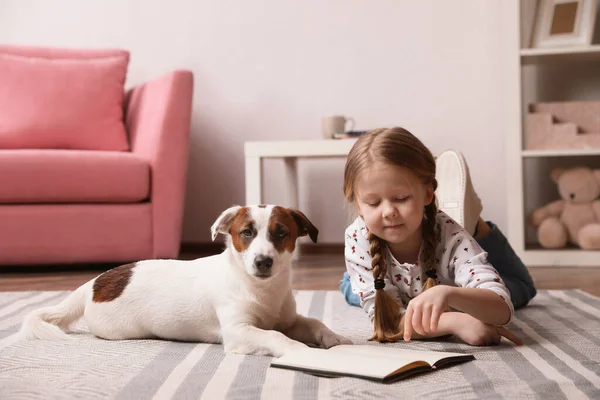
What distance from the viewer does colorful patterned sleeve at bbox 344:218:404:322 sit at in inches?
58.3

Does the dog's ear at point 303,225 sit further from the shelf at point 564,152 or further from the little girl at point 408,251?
the shelf at point 564,152

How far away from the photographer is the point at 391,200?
1.34 meters

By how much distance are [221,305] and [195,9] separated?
2.57m

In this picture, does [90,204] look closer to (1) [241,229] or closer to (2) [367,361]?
(1) [241,229]

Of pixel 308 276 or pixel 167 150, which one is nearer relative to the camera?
pixel 308 276

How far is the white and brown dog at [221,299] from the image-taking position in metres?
1.27

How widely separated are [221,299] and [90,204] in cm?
164

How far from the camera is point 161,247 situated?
285cm

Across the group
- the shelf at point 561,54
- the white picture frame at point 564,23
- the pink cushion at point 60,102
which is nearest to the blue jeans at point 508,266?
the shelf at point 561,54

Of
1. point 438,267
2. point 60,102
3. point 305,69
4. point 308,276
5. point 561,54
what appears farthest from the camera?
point 305,69

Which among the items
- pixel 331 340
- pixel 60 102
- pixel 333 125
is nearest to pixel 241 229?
→ pixel 331 340

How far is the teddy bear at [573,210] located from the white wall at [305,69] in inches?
16.8

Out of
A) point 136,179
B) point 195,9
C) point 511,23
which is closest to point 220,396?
point 136,179

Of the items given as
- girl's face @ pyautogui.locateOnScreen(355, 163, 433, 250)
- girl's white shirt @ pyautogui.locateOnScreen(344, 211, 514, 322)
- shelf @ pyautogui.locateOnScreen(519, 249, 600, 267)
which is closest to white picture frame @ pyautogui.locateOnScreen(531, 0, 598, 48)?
shelf @ pyautogui.locateOnScreen(519, 249, 600, 267)
